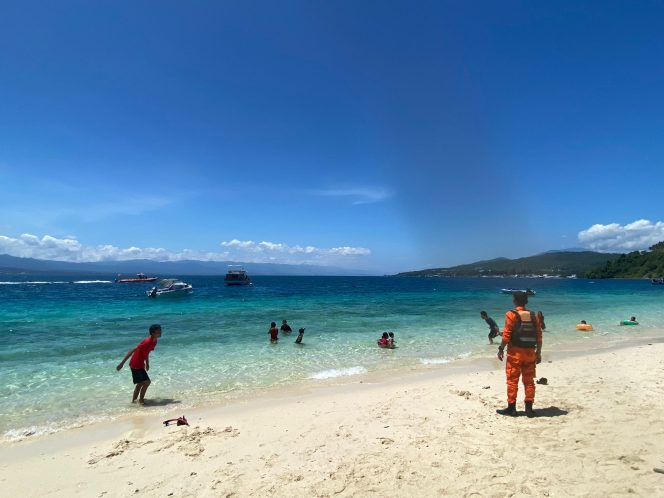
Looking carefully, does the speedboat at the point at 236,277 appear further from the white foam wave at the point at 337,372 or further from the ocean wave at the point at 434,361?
the white foam wave at the point at 337,372

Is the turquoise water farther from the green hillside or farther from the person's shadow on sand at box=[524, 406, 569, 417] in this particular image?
the green hillside

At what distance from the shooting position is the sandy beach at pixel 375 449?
15.4 feet

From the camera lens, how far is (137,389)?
9.53 metres

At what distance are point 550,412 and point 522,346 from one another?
5.29ft

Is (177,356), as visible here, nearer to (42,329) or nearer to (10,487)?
(10,487)

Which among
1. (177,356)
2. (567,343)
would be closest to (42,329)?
(177,356)

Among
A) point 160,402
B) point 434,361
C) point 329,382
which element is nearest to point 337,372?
point 329,382

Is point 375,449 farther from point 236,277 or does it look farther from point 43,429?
point 236,277

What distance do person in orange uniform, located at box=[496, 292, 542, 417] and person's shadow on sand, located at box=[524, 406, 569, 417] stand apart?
18 cm

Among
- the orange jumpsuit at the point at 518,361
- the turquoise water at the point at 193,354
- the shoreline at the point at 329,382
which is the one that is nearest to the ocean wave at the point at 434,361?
the turquoise water at the point at 193,354

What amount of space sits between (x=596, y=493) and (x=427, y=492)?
6.14 feet

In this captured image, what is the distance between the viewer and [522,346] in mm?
6730

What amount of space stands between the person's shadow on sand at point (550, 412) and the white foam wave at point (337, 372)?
621 cm

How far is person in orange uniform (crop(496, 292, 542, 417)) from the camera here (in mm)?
6703
